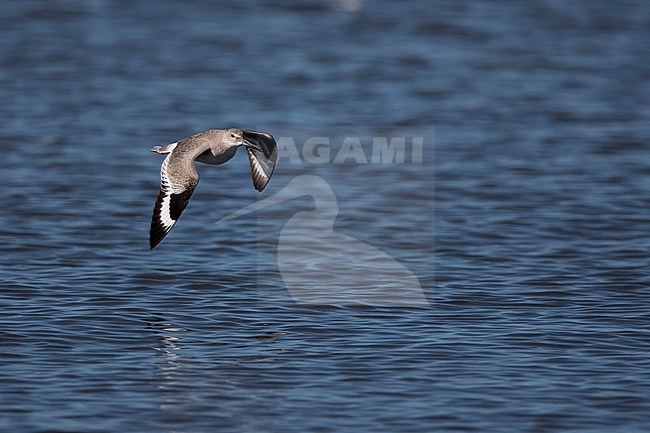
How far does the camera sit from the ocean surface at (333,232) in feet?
25.8

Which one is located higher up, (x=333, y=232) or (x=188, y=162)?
(x=188, y=162)

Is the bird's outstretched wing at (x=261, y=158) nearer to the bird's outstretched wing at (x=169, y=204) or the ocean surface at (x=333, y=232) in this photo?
the bird's outstretched wing at (x=169, y=204)

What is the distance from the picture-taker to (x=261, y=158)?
941cm

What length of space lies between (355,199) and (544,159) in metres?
2.84

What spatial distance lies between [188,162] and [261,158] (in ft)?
3.05

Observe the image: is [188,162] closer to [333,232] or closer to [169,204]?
[169,204]

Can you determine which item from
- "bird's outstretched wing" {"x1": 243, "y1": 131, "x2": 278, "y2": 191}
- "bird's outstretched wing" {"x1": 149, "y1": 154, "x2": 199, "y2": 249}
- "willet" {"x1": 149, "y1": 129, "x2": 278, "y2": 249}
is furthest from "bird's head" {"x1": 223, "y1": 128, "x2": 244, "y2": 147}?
"bird's outstretched wing" {"x1": 149, "y1": 154, "x2": 199, "y2": 249}

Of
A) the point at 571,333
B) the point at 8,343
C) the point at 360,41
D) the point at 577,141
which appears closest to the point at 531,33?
the point at 360,41

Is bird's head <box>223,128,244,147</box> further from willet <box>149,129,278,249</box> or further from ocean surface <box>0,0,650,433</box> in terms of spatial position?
ocean surface <box>0,0,650,433</box>

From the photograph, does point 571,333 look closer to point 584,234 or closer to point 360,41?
point 584,234

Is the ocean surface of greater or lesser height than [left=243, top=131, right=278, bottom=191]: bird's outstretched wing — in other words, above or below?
below

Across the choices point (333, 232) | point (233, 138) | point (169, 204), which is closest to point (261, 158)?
point (233, 138)

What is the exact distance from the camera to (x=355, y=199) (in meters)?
13.6

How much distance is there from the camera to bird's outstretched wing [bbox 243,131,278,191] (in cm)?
911
